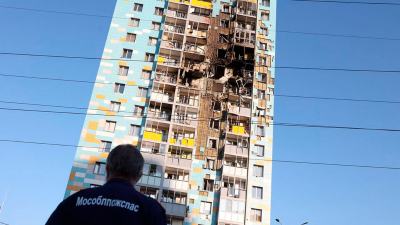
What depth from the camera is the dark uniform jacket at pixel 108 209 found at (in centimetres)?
389

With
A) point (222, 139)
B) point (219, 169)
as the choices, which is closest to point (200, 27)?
point (222, 139)

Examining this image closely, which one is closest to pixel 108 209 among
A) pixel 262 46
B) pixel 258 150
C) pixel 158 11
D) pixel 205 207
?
pixel 205 207

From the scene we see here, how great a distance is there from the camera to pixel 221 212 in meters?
38.6

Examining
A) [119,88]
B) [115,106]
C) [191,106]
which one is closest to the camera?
[115,106]

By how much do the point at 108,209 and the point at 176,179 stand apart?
36.8 metres

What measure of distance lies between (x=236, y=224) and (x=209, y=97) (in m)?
15.5

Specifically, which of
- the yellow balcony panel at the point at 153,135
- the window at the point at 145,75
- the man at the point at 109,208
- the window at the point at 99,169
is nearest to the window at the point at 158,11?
the window at the point at 145,75

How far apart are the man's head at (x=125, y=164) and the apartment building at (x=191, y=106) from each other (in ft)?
112

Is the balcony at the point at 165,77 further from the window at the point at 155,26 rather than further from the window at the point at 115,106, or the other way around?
the window at the point at 155,26

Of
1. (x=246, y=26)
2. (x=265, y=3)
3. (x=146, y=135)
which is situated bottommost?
(x=146, y=135)

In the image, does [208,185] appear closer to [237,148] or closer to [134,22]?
[237,148]

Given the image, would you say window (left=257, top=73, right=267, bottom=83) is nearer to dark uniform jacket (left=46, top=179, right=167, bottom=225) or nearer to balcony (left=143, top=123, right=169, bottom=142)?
balcony (left=143, top=123, right=169, bottom=142)

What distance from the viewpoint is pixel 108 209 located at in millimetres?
3910

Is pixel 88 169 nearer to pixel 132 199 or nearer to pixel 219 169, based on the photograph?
pixel 219 169
